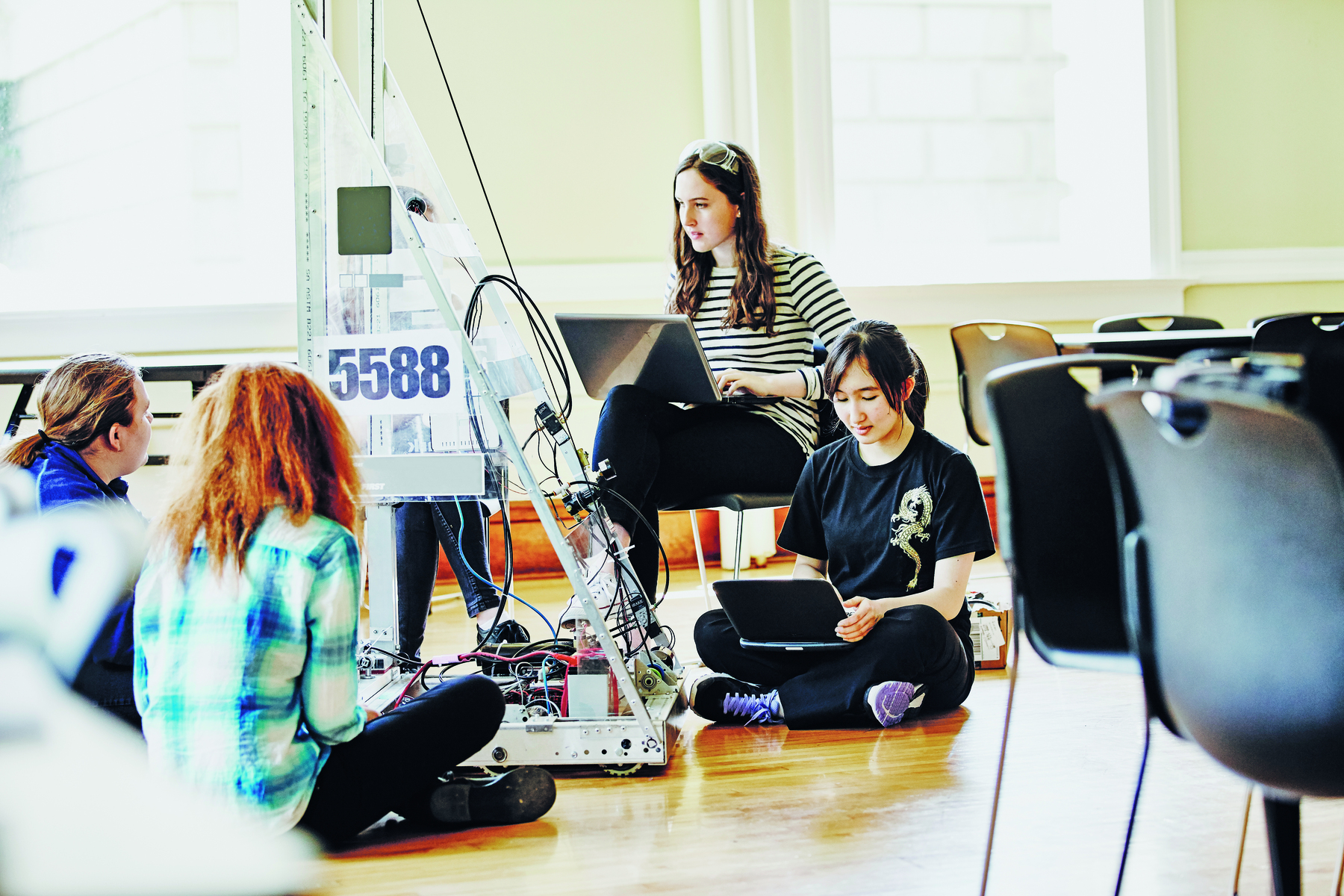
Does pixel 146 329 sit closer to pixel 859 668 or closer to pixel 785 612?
pixel 785 612

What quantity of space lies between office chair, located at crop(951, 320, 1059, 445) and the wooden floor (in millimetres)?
1403

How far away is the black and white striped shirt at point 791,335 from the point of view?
239 centimetres

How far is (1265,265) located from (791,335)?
279 cm

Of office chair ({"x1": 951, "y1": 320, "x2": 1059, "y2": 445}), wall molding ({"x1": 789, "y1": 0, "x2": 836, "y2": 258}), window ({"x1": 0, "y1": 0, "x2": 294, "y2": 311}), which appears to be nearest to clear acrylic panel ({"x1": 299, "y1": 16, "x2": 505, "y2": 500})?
office chair ({"x1": 951, "y1": 320, "x2": 1059, "y2": 445})

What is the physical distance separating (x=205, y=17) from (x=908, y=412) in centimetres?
302

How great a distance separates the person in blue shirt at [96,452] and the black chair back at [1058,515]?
4.29 feet

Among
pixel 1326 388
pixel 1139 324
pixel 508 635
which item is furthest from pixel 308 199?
pixel 1139 324

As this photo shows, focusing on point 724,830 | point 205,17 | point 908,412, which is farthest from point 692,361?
point 205,17

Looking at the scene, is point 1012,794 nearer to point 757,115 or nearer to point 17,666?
point 17,666

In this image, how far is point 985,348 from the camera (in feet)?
10.7

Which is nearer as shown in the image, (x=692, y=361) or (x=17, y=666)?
(x=17, y=666)

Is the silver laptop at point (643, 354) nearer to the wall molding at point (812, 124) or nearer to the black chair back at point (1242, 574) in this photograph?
the black chair back at point (1242, 574)

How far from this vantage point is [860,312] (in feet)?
13.1

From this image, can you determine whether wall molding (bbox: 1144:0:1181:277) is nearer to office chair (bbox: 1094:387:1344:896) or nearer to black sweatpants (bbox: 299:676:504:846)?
black sweatpants (bbox: 299:676:504:846)
